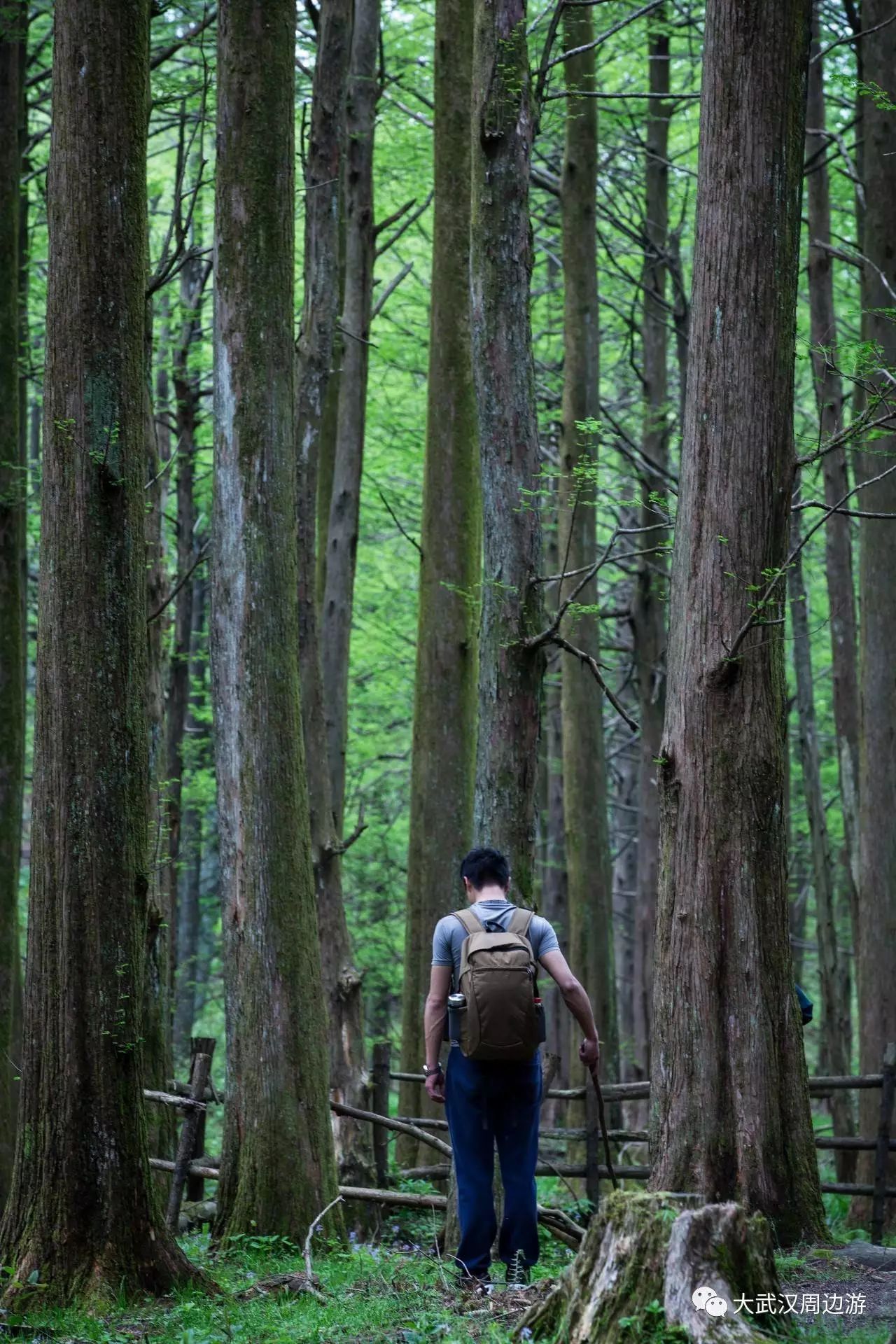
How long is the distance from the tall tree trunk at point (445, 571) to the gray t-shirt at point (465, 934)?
5.77 m

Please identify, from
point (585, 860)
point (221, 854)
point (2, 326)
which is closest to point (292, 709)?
point (221, 854)

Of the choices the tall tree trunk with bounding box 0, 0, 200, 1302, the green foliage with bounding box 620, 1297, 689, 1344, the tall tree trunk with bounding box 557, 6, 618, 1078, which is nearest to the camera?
the green foliage with bounding box 620, 1297, 689, 1344

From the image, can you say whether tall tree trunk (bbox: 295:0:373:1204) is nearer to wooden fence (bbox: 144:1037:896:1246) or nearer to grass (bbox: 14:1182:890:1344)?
wooden fence (bbox: 144:1037:896:1246)

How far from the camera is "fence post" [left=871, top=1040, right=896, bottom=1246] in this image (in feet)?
35.4

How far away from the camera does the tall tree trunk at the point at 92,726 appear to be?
18.2 ft

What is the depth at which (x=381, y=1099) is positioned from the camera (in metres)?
11.5

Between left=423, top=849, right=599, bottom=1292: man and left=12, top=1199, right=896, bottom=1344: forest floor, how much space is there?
0.75 feet

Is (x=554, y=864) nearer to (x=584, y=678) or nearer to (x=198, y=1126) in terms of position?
(x=584, y=678)

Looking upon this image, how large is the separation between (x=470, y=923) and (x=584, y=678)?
370 inches

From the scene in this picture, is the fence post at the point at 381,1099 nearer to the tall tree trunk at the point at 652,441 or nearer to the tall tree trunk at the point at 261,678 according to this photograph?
the tall tree trunk at the point at 261,678

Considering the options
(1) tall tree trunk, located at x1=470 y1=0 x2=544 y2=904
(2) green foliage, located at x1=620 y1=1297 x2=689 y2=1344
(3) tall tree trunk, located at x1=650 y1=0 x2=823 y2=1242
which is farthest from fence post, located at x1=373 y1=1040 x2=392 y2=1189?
(2) green foliage, located at x1=620 y1=1297 x2=689 y2=1344

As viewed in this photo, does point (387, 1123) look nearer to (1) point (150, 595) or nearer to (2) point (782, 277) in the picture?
(1) point (150, 595)

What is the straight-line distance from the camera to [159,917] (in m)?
9.45

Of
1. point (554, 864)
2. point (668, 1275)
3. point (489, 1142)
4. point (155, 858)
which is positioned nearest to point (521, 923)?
point (489, 1142)
